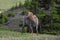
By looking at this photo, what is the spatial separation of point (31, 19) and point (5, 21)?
6668 mm

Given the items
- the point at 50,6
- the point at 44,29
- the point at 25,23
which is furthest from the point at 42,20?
the point at 25,23

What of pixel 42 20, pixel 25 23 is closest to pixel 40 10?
pixel 42 20

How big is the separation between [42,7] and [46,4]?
0.40 meters

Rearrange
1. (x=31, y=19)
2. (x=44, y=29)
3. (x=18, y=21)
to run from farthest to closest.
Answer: (x=18, y=21), (x=44, y=29), (x=31, y=19)

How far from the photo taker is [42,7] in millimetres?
24359

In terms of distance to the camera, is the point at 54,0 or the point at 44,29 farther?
the point at 54,0

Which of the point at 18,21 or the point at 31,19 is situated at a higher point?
the point at 31,19

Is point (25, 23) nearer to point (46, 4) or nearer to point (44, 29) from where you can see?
point (44, 29)

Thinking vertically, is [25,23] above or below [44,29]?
above

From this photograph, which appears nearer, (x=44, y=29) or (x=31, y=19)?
(x=31, y=19)

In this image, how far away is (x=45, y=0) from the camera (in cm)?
2406

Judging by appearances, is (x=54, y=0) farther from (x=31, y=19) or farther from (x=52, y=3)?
(x=31, y=19)

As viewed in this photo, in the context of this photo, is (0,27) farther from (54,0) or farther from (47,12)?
(54,0)

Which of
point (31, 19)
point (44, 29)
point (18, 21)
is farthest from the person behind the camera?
point (18, 21)
